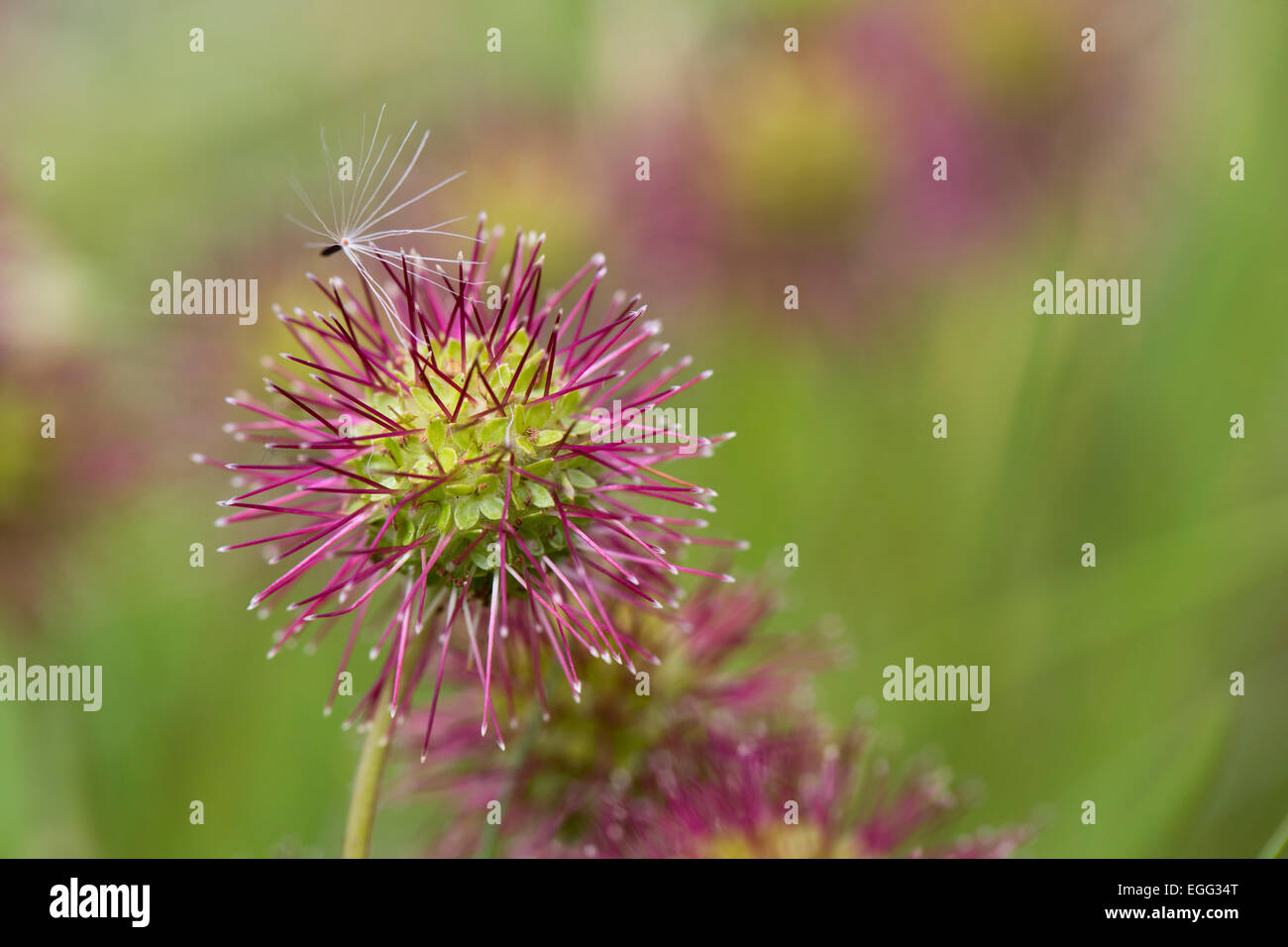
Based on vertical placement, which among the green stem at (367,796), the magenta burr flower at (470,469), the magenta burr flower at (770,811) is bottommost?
the magenta burr flower at (770,811)

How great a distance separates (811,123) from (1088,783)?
1.46 meters

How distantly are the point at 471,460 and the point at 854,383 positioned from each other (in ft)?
5.22

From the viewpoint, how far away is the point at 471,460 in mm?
1072

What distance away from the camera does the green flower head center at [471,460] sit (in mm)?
1072

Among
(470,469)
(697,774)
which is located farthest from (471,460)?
(697,774)

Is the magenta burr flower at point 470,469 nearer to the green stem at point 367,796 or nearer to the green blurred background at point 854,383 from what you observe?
the green stem at point 367,796

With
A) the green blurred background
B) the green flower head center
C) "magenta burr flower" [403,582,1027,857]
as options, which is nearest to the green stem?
the green flower head center

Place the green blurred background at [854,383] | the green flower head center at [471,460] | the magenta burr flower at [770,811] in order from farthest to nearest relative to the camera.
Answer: the green blurred background at [854,383]
the magenta burr flower at [770,811]
the green flower head center at [471,460]

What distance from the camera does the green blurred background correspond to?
198cm

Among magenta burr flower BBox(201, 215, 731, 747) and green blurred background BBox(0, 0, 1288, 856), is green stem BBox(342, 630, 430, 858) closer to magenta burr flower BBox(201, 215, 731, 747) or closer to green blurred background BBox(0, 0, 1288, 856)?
magenta burr flower BBox(201, 215, 731, 747)

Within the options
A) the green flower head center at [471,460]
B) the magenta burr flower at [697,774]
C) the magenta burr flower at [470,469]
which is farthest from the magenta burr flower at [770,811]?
the green flower head center at [471,460]

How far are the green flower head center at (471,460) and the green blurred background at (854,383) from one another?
3.13 ft

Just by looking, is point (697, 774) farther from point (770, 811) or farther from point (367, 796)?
point (367, 796)
